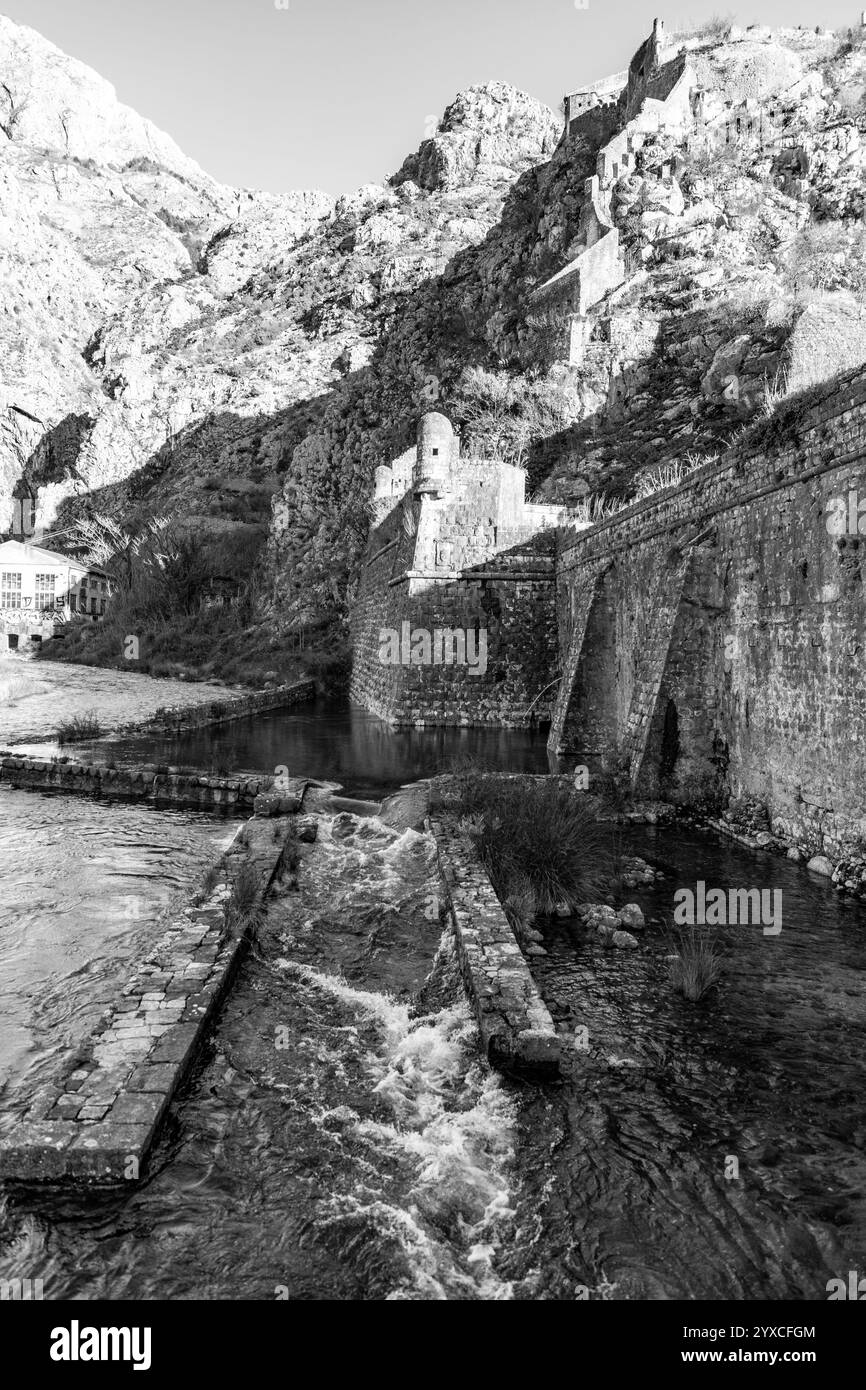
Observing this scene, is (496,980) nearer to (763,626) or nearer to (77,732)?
(763,626)

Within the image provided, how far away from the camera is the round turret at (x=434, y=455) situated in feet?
64.4

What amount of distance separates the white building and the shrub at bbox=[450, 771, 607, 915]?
5562 cm

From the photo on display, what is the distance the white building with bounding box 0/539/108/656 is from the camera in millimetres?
57156

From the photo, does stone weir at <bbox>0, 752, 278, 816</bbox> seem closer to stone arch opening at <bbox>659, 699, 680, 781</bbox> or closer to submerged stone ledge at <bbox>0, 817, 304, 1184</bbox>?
submerged stone ledge at <bbox>0, 817, 304, 1184</bbox>

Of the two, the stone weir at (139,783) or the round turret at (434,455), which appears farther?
the round turret at (434,455)

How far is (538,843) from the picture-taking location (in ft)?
28.8

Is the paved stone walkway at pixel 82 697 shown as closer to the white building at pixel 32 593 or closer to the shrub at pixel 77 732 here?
the shrub at pixel 77 732

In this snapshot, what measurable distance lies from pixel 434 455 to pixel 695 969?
1638 centimetres

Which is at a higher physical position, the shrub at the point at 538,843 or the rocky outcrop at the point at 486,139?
the rocky outcrop at the point at 486,139

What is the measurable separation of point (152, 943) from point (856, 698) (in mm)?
7734

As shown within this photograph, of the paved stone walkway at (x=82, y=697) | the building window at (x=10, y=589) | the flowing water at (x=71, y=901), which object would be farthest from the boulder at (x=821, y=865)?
the building window at (x=10, y=589)

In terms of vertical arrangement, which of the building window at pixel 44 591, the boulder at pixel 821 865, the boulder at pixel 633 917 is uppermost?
the building window at pixel 44 591

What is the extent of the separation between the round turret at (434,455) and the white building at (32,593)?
46853mm
